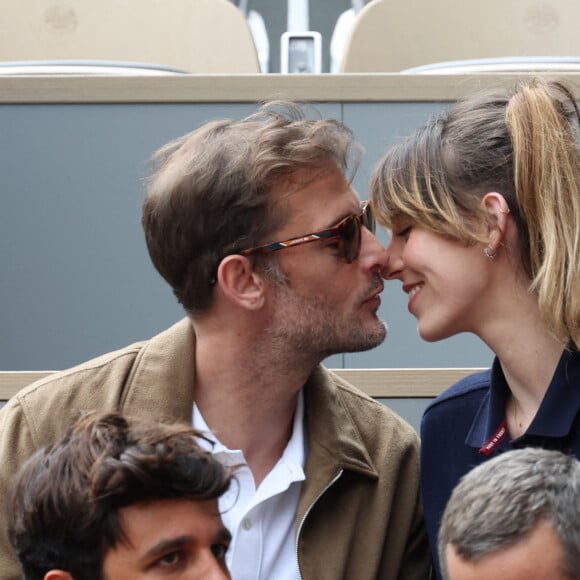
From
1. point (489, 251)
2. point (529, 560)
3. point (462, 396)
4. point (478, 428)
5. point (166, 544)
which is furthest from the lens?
point (462, 396)

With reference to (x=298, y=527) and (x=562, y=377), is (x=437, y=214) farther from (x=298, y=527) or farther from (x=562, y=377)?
(x=298, y=527)

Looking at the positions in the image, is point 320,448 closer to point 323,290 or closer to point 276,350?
Answer: point 276,350

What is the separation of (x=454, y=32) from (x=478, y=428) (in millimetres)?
3192

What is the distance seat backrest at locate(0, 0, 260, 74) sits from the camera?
18.2ft

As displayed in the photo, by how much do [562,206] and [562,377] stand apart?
34 centimetres

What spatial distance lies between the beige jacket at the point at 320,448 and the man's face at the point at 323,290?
17cm

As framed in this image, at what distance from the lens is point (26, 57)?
18.8ft

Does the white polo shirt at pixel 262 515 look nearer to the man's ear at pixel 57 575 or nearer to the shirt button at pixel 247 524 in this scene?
the shirt button at pixel 247 524

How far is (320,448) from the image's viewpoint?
2840 mm

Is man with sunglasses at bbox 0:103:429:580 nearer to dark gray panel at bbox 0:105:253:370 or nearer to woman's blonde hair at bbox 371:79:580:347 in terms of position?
woman's blonde hair at bbox 371:79:580:347

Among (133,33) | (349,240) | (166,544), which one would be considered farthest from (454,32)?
(166,544)

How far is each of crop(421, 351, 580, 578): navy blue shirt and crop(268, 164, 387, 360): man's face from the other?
23 centimetres

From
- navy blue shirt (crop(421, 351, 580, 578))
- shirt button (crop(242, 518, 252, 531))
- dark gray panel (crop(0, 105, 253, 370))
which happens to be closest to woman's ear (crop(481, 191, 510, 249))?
navy blue shirt (crop(421, 351, 580, 578))

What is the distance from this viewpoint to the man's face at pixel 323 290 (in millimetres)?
2855
